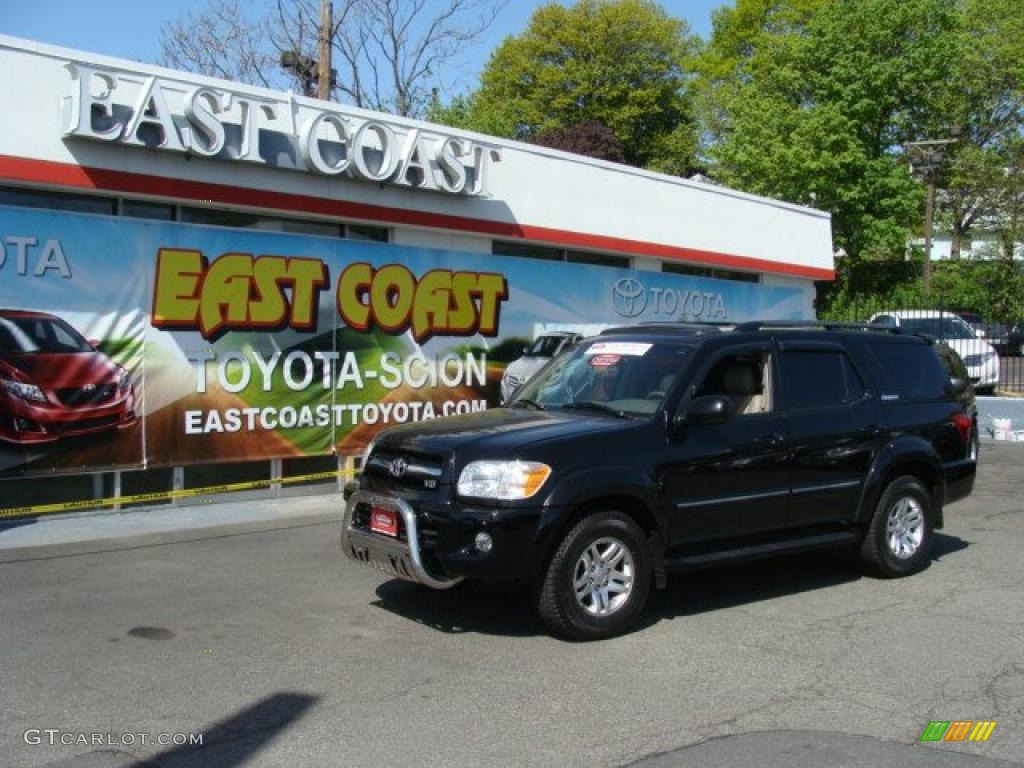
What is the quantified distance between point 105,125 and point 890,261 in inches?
1370

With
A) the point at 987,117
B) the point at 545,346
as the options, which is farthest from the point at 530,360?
the point at 987,117

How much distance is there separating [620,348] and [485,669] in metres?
2.73

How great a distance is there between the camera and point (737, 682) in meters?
5.72

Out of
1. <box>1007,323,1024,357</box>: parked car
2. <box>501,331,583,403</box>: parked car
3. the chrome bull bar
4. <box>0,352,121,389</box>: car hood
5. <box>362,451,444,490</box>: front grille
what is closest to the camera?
the chrome bull bar

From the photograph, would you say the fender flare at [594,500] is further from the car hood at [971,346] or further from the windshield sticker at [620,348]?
the car hood at [971,346]

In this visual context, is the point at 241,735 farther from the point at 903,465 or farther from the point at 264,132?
the point at 264,132

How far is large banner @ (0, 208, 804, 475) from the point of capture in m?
10.3

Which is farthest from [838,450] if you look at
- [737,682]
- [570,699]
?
[570,699]

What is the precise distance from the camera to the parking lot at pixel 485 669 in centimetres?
479

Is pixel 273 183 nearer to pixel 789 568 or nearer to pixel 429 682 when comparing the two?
pixel 789 568

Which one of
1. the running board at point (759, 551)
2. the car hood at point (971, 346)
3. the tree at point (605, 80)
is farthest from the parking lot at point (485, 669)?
the tree at point (605, 80)

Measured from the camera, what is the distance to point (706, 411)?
22.3ft

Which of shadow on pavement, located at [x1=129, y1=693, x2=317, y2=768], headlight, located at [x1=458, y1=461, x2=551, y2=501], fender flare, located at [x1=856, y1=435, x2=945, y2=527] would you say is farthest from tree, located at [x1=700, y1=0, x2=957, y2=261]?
shadow on pavement, located at [x1=129, y1=693, x2=317, y2=768]

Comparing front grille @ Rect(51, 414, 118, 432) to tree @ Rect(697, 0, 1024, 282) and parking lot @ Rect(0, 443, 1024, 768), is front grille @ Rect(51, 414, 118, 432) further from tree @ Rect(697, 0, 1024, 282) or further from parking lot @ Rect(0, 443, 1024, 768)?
tree @ Rect(697, 0, 1024, 282)
